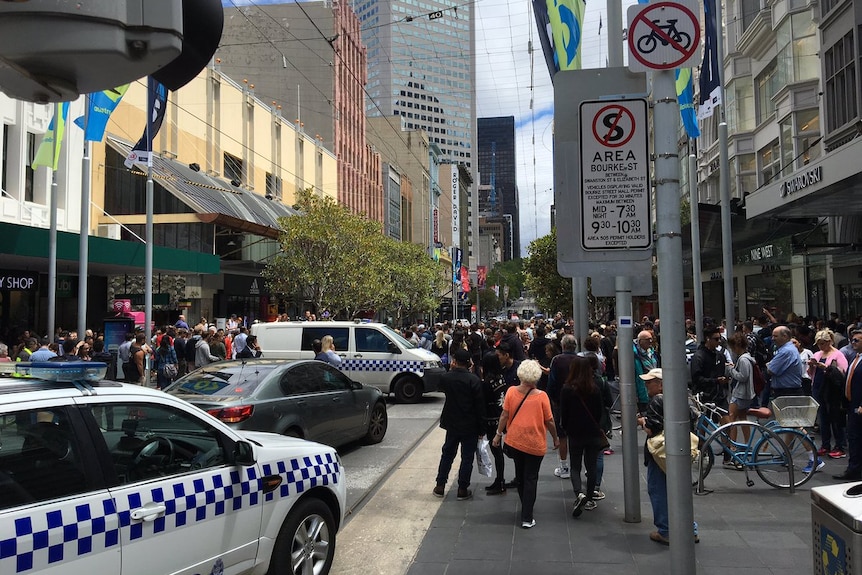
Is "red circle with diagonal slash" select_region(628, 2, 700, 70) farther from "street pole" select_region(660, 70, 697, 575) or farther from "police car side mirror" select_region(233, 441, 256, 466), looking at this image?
"police car side mirror" select_region(233, 441, 256, 466)

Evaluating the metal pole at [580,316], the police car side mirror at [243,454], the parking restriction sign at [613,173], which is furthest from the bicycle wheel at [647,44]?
the metal pole at [580,316]

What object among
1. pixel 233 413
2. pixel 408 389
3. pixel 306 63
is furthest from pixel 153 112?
pixel 306 63

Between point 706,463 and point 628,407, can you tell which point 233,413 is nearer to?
point 628,407

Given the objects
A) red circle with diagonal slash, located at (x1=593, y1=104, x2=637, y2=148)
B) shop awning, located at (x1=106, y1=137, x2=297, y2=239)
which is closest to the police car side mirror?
red circle with diagonal slash, located at (x1=593, y1=104, x2=637, y2=148)

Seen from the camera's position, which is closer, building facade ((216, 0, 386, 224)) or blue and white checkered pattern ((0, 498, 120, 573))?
blue and white checkered pattern ((0, 498, 120, 573))

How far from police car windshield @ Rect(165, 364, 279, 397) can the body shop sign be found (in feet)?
44.9

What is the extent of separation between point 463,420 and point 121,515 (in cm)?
436

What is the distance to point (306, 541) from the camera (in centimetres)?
469

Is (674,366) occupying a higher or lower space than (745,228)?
lower

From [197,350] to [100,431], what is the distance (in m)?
13.3

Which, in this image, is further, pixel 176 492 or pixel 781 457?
pixel 781 457

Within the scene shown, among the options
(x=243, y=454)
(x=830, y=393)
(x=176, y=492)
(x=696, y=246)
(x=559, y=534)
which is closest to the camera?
(x=176, y=492)

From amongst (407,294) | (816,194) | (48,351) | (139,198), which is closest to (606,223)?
(48,351)

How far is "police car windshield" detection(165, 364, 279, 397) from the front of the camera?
779 centimetres
